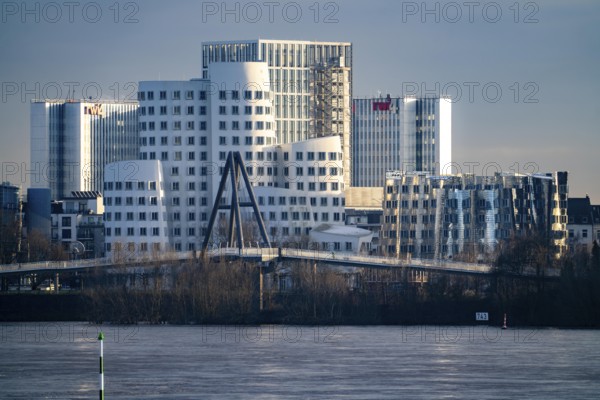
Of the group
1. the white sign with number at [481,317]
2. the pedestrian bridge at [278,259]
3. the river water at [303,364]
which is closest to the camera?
the river water at [303,364]

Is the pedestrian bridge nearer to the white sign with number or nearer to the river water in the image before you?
the white sign with number

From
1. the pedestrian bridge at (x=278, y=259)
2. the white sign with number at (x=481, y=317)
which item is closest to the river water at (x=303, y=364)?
the white sign with number at (x=481, y=317)

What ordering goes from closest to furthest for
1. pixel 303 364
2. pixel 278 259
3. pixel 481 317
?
pixel 303 364
pixel 481 317
pixel 278 259

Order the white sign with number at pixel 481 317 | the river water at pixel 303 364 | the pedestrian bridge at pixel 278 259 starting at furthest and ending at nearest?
the pedestrian bridge at pixel 278 259 → the white sign with number at pixel 481 317 → the river water at pixel 303 364

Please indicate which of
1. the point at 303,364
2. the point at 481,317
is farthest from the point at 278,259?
the point at 303,364

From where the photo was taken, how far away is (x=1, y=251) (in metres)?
197

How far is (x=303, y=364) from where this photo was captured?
93562 millimetres

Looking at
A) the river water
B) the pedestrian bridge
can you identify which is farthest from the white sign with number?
the river water

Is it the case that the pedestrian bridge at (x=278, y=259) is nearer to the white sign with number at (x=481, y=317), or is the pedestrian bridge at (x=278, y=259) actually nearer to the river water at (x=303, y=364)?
the white sign with number at (x=481, y=317)

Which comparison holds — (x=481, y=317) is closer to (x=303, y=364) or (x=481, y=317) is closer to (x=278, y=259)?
(x=278, y=259)

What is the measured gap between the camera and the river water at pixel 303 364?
76.7m

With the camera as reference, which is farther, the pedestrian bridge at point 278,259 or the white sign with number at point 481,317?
the pedestrian bridge at point 278,259

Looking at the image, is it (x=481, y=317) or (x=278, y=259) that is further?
(x=278, y=259)

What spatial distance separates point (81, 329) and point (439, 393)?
70604mm
